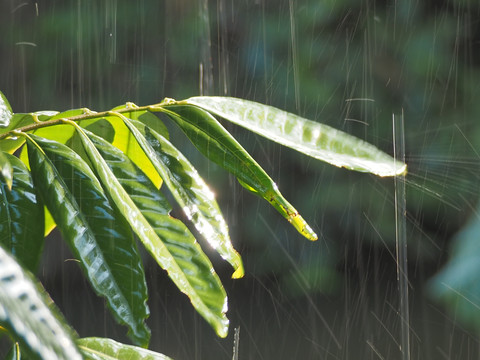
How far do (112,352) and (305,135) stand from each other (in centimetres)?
25

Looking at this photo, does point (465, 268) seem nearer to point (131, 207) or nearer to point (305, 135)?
point (305, 135)

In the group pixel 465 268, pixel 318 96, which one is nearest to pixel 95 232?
pixel 465 268

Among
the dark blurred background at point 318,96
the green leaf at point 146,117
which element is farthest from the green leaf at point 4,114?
the dark blurred background at point 318,96

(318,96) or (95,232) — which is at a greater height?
(95,232)

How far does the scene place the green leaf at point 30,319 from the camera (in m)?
0.23

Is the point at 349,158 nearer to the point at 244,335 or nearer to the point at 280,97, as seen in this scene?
the point at 280,97

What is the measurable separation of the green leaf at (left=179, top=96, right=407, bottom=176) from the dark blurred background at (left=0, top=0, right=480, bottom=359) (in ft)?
5.63

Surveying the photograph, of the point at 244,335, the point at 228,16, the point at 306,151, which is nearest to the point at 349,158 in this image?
the point at 306,151

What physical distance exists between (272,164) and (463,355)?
44.8 inches

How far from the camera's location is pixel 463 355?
2912mm

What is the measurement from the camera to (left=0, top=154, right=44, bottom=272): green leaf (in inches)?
A: 20.5

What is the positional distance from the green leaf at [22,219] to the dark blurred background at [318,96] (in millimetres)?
1911

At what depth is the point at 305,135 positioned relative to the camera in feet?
2.08

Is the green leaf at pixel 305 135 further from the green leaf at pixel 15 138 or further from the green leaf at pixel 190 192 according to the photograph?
the green leaf at pixel 15 138
